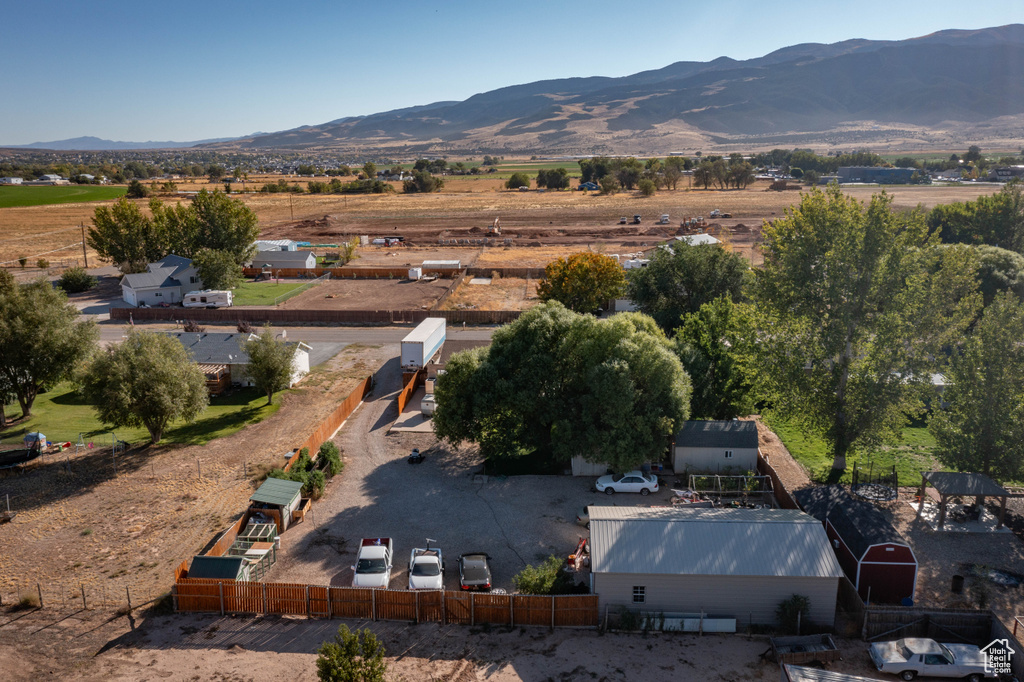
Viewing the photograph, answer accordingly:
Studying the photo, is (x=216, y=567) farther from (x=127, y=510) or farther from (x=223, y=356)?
(x=223, y=356)

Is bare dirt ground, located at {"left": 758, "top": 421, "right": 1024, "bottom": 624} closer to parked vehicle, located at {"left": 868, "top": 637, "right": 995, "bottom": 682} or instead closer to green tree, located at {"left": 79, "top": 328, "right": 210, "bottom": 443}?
parked vehicle, located at {"left": 868, "top": 637, "right": 995, "bottom": 682}

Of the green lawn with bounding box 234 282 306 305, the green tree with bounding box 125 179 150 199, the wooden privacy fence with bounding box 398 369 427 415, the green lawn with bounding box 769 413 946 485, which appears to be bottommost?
the green lawn with bounding box 769 413 946 485

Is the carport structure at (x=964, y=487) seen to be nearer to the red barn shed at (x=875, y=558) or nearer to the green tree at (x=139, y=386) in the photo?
the red barn shed at (x=875, y=558)

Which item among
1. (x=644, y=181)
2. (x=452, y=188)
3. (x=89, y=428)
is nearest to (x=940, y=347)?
(x=89, y=428)

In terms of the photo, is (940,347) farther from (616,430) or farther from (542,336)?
(542,336)

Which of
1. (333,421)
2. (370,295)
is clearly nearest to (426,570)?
(333,421)

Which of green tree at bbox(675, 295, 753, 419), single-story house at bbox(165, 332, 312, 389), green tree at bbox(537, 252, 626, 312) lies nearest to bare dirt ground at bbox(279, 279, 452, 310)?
green tree at bbox(537, 252, 626, 312)
